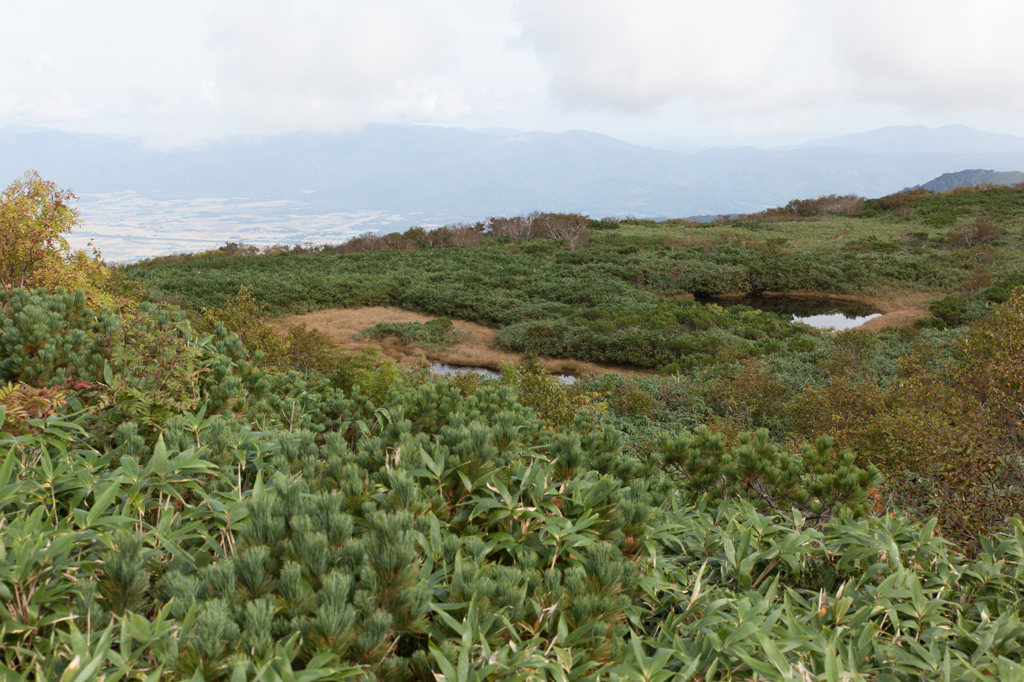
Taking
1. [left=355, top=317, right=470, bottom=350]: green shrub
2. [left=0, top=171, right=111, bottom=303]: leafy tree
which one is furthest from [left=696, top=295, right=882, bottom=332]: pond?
[left=0, top=171, right=111, bottom=303]: leafy tree

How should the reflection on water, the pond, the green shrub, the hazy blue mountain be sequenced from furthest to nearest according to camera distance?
the hazy blue mountain, the pond, the reflection on water, the green shrub

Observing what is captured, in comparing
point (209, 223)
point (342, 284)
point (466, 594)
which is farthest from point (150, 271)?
point (209, 223)

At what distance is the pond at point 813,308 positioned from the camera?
16.1m

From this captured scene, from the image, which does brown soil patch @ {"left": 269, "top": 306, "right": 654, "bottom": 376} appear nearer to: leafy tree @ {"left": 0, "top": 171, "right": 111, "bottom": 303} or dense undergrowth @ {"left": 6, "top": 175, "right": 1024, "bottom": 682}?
leafy tree @ {"left": 0, "top": 171, "right": 111, "bottom": 303}

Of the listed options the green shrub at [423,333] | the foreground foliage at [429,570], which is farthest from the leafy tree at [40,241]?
the green shrub at [423,333]

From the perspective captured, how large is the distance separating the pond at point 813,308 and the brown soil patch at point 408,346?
7594 millimetres

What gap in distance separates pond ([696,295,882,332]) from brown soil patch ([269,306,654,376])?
759 centimetres

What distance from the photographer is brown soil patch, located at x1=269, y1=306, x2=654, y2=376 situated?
12828 mm

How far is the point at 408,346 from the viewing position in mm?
13836

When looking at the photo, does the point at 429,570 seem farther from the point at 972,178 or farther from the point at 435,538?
the point at 972,178

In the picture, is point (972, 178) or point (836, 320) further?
point (972, 178)

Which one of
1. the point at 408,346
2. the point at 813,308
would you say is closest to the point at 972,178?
the point at 813,308

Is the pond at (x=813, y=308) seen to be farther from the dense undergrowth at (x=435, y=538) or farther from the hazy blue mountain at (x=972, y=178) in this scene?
the hazy blue mountain at (x=972, y=178)

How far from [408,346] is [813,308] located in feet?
43.3
